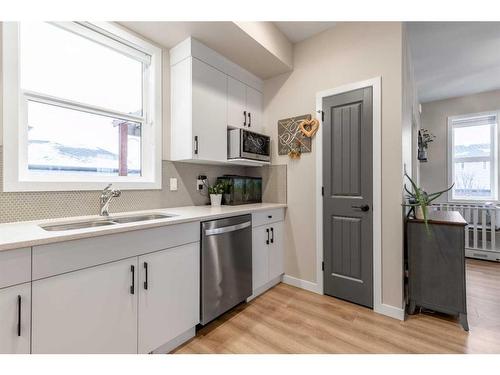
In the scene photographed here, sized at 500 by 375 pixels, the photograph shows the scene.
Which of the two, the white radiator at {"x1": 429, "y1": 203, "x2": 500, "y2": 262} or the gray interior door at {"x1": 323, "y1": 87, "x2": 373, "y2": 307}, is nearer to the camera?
the gray interior door at {"x1": 323, "y1": 87, "x2": 373, "y2": 307}

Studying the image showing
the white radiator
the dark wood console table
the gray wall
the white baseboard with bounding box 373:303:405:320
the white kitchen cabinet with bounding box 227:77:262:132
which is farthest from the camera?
the gray wall

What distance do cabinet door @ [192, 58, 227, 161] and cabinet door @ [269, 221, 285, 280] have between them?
3.19ft

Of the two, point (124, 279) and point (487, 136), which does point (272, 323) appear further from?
point (487, 136)

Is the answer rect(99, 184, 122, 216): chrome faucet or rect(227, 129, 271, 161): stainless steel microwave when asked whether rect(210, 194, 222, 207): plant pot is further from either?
rect(99, 184, 122, 216): chrome faucet

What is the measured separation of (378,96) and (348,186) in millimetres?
858

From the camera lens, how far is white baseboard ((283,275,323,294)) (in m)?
2.57

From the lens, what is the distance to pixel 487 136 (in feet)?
13.8

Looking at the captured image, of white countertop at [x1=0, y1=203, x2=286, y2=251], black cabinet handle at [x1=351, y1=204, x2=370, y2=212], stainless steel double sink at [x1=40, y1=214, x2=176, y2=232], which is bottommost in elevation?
stainless steel double sink at [x1=40, y1=214, x2=176, y2=232]

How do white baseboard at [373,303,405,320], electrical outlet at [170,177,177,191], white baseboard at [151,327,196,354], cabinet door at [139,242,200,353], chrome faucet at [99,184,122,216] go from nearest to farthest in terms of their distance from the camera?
cabinet door at [139,242,200,353]
white baseboard at [151,327,196,354]
chrome faucet at [99,184,122,216]
white baseboard at [373,303,405,320]
electrical outlet at [170,177,177,191]

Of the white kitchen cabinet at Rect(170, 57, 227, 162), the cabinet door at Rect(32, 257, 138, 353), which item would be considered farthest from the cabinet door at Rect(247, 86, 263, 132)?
the cabinet door at Rect(32, 257, 138, 353)

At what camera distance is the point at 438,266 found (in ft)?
6.54

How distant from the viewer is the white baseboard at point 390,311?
6.67 ft
